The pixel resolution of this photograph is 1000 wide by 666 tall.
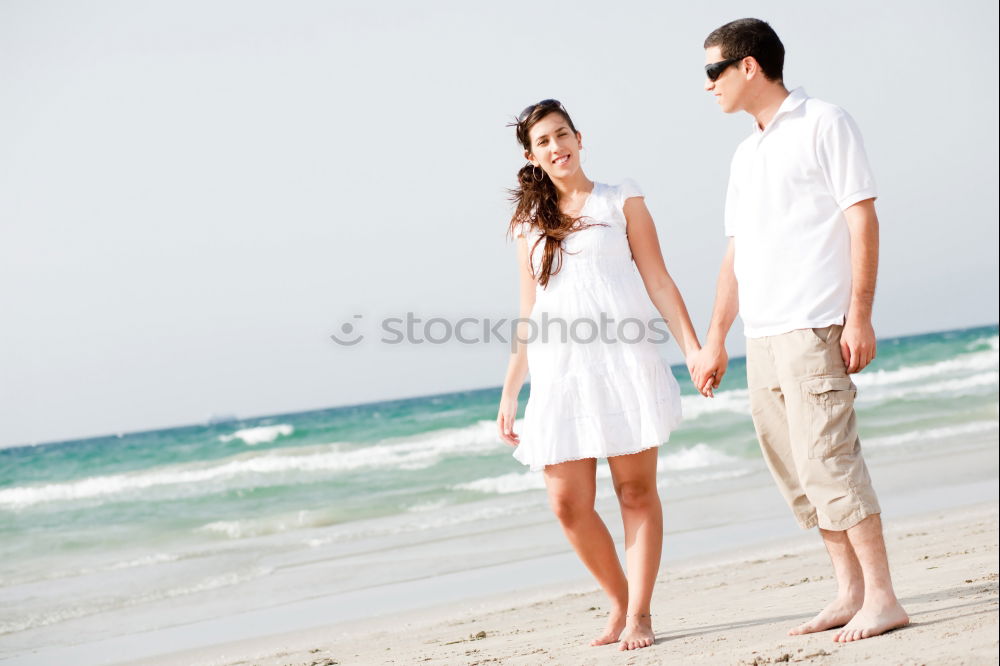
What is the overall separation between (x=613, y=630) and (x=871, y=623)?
100 cm

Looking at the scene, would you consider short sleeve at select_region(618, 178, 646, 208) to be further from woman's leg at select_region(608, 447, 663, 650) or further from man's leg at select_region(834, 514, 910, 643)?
man's leg at select_region(834, 514, 910, 643)

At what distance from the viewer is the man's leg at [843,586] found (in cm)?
305

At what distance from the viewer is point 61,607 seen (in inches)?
256

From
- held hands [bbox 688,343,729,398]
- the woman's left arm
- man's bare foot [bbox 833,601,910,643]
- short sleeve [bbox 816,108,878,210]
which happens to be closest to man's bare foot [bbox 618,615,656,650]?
man's bare foot [bbox 833,601,910,643]

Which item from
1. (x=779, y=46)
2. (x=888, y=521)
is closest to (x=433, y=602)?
(x=888, y=521)

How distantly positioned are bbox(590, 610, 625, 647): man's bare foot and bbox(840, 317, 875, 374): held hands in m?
1.35

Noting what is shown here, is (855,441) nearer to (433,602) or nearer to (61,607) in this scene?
(433,602)

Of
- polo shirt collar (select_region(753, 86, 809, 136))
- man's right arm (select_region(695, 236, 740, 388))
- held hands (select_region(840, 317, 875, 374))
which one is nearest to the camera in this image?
held hands (select_region(840, 317, 875, 374))

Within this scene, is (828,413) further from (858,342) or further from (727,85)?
(727,85)

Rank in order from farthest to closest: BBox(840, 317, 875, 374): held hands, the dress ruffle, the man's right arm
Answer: the dress ruffle → the man's right arm → BBox(840, 317, 875, 374): held hands

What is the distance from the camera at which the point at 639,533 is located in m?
3.45

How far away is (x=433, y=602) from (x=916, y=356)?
2917 cm

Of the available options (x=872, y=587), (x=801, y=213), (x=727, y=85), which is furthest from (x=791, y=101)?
(x=872, y=587)

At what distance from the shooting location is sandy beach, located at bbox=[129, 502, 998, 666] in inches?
111
